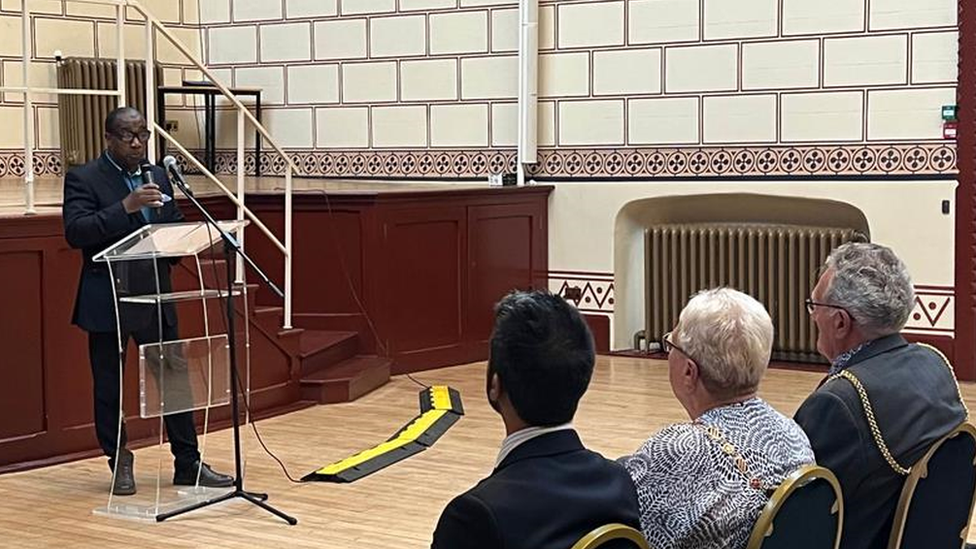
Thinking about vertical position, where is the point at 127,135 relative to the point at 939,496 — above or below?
above

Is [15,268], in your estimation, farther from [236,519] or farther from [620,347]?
[620,347]

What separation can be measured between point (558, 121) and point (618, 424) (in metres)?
2.91

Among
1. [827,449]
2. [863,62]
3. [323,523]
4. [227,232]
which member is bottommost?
[323,523]

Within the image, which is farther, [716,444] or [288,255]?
[288,255]

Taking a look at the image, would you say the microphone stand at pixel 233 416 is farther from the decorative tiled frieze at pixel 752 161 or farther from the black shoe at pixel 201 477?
the decorative tiled frieze at pixel 752 161

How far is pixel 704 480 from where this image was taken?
246 cm

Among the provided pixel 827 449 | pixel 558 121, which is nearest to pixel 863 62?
pixel 558 121

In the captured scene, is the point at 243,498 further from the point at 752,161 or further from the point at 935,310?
the point at 935,310

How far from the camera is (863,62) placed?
8047mm

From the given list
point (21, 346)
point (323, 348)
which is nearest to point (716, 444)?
point (21, 346)

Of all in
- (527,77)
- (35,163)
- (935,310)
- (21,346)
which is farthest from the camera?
(35,163)

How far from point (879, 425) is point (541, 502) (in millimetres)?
985

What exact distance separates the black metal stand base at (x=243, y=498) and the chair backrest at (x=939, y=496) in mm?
2736

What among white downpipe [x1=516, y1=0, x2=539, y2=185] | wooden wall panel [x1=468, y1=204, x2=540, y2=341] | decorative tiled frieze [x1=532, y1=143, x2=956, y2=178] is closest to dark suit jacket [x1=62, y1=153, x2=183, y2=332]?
wooden wall panel [x1=468, y1=204, x2=540, y2=341]
